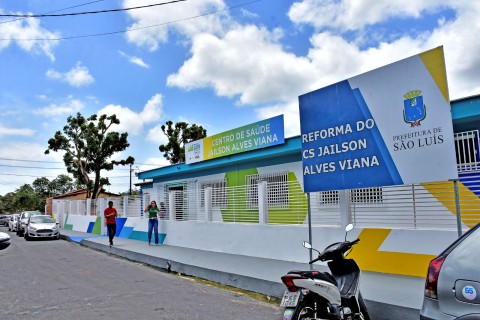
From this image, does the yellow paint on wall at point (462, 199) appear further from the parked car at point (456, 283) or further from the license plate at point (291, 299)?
the parked car at point (456, 283)

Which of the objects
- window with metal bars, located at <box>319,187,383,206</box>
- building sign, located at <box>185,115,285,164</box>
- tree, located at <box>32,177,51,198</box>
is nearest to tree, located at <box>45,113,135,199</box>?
building sign, located at <box>185,115,285,164</box>

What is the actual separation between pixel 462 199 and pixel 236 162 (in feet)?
32.4

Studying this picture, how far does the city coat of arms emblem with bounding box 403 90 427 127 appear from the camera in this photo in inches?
215

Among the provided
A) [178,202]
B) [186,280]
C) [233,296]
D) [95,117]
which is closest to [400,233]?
[233,296]

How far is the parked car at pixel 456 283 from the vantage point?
2.46m

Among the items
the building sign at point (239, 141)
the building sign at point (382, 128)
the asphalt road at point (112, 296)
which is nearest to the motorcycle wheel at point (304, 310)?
the asphalt road at point (112, 296)

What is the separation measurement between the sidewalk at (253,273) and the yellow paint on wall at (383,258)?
0.16 meters

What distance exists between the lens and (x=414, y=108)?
18.2 ft

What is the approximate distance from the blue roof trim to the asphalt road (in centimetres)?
559

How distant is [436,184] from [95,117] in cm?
3071

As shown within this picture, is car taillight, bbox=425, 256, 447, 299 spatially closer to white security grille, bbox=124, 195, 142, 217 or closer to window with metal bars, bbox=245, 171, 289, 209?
window with metal bars, bbox=245, 171, 289, 209

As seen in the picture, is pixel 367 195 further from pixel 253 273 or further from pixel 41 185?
pixel 41 185

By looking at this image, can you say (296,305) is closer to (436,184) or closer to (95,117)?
(436,184)

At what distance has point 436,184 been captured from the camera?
7.06 metres
